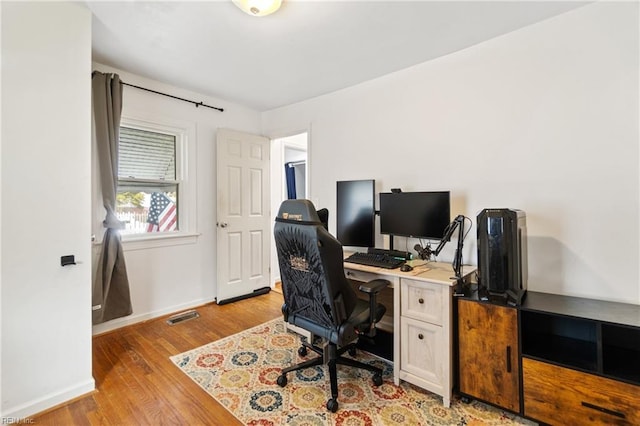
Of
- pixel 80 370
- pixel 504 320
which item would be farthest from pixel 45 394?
pixel 504 320

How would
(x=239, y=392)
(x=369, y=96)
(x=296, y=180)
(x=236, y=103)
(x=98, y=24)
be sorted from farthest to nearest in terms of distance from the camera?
(x=296, y=180)
(x=236, y=103)
(x=369, y=96)
(x=98, y=24)
(x=239, y=392)

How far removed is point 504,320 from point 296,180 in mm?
3825

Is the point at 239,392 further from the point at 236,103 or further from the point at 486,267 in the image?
the point at 236,103

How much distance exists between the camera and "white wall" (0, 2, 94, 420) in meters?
1.65

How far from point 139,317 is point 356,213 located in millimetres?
2415

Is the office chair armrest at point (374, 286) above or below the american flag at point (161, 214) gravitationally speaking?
below

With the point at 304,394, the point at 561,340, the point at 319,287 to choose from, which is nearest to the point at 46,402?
the point at 304,394

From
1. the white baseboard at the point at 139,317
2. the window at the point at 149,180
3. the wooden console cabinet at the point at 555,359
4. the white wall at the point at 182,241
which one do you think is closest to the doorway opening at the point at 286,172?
the white wall at the point at 182,241

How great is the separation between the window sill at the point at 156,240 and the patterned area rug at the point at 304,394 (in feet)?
4.03

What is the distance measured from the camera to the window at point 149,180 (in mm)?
2961

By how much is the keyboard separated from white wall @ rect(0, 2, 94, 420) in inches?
72.5

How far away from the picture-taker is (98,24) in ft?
6.80

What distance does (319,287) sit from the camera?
68.7 inches

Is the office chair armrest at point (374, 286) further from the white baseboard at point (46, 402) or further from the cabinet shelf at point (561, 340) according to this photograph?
the white baseboard at point (46, 402)
